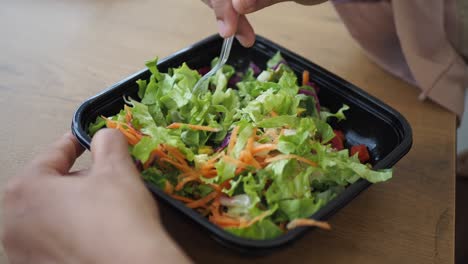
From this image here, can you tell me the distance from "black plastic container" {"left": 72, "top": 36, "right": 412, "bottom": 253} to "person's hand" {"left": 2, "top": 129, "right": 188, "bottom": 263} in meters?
0.07

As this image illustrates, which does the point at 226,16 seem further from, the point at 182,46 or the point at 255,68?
the point at 182,46

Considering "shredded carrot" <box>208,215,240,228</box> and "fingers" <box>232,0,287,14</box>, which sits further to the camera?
"fingers" <box>232,0,287,14</box>

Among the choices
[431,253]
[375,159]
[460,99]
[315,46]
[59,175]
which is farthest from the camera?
[315,46]

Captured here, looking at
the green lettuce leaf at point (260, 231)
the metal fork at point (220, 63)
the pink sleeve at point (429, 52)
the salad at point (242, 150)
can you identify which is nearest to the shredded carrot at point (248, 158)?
the salad at point (242, 150)

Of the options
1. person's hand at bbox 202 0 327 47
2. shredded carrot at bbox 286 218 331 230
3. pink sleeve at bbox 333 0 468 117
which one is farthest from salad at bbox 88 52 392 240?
pink sleeve at bbox 333 0 468 117

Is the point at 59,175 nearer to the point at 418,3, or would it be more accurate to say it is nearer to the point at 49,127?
the point at 49,127

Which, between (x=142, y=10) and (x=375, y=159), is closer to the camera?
(x=375, y=159)

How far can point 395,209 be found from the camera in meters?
0.85

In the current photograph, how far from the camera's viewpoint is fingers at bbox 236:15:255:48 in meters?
0.94

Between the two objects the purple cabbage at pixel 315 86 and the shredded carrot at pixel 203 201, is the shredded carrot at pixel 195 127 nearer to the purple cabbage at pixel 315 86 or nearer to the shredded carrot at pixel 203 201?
the shredded carrot at pixel 203 201

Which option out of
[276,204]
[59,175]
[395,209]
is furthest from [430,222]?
[59,175]

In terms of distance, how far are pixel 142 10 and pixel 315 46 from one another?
0.43m

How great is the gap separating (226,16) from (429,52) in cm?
48

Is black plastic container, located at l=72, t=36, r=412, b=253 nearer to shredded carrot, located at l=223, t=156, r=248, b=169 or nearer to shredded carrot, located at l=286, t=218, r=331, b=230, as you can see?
shredded carrot, located at l=286, t=218, r=331, b=230
